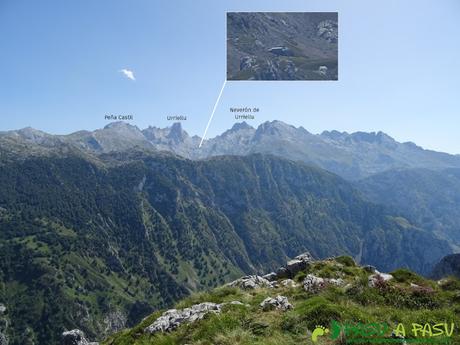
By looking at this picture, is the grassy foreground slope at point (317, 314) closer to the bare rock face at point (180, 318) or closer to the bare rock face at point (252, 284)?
the bare rock face at point (180, 318)

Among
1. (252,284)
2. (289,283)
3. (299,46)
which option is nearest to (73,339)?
(252,284)

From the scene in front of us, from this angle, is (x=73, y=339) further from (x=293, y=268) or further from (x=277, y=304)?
(x=277, y=304)

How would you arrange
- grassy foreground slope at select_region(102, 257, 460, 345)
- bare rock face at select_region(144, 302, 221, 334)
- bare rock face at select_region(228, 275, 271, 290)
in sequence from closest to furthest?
grassy foreground slope at select_region(102, 257, 460, 345) < bare rock face at select_region(144, 302, 221, 334) < bare rock face at select_region(228, 275, 271, 290)

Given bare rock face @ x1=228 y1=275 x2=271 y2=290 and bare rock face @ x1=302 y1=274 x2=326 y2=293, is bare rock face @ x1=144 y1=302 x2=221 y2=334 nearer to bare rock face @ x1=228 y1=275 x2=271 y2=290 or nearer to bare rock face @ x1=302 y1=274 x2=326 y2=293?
bare rock face @ x1=302 y1=274 x2=326 y2=293

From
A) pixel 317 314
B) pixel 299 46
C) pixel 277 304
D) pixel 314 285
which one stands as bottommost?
pixel 314 285

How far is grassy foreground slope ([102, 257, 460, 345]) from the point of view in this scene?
1545cm

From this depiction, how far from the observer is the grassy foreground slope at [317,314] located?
15455 mm

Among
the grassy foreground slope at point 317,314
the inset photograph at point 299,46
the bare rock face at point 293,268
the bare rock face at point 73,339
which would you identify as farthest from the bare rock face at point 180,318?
the inset photograph at point 299,46

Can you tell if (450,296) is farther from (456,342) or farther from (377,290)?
(456,342)

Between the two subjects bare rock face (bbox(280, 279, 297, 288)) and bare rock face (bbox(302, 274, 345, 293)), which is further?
bare rock face (bbox(280, 279, 297, 288))

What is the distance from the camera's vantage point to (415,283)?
24641 millimetres

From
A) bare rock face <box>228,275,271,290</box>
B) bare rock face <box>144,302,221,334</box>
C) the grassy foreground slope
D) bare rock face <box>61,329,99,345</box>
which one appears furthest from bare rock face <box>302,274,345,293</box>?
bare rock face <box>61,329,99,345</box>

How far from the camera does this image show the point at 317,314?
53.9 ft

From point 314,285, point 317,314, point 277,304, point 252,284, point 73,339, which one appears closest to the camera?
point 317,314
